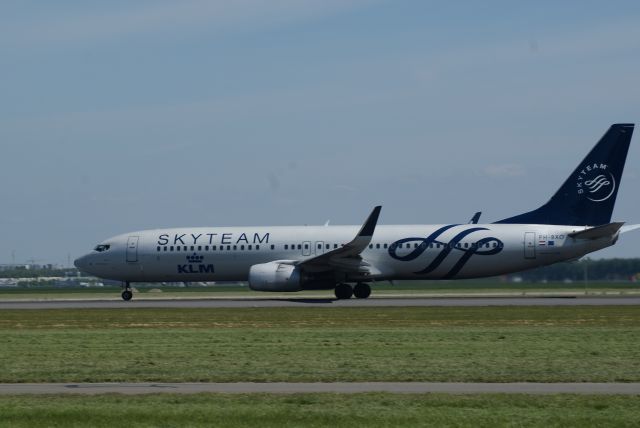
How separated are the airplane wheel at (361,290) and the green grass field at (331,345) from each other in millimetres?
11764

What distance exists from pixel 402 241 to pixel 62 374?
1277 inches

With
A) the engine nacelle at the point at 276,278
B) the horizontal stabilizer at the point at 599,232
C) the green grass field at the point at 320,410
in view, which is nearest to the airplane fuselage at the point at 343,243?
the horizontal stabilizer at the point at 599,232

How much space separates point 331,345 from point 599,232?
82.7 ft

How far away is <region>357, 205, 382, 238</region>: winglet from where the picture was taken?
46891 mm

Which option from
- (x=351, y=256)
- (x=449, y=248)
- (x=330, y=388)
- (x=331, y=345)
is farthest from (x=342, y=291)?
(x=330, y=388)

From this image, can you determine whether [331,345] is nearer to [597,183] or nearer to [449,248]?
[449,248]

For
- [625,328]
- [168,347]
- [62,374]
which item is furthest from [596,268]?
[62,374]

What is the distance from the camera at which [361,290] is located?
5188cm

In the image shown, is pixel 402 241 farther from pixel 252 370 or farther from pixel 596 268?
pixel 596 268

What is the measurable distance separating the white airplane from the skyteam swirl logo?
0.05 meters

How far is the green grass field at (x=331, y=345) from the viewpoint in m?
19.0

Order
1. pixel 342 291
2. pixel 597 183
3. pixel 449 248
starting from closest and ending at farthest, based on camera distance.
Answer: pixel 597 183 → pixel 449 248 → pixel 342 291

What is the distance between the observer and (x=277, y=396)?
1578 centimetres

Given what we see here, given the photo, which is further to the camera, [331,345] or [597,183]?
[597,183]
